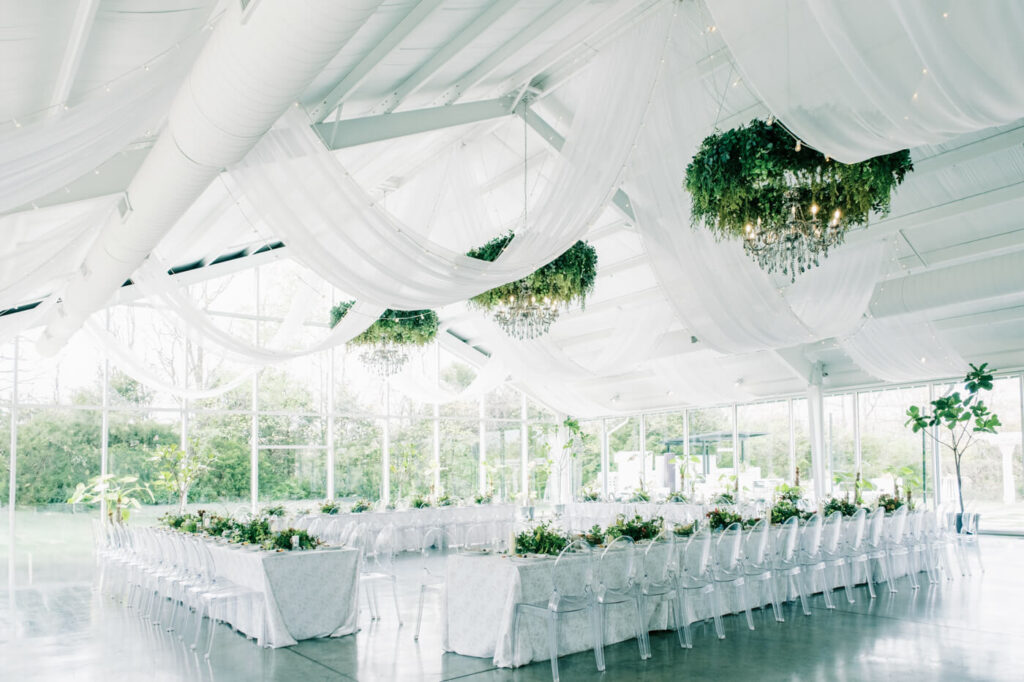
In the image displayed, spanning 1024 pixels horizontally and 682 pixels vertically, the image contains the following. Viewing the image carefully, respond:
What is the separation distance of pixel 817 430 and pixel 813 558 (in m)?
7.34

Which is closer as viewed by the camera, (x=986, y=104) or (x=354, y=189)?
(x=986, y=104)

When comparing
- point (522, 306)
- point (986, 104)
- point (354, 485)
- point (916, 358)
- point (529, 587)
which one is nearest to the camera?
point (986, 104)

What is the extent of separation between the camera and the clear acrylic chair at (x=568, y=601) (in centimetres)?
604

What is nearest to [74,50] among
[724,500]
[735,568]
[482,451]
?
[735,568]

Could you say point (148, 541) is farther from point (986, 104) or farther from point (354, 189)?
point (986, 104)

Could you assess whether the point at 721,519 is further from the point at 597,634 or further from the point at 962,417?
the point at 962,417

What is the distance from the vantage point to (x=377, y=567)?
38.3ft

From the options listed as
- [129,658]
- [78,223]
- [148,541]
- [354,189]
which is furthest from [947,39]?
[148,541]

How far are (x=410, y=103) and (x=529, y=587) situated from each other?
14.3ft

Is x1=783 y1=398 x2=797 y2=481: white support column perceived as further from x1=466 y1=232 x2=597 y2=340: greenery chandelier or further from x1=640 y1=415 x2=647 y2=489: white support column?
x1=466 y1=232 x2=597 y2=340: greenery chandelier

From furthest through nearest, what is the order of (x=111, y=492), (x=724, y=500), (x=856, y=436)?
1. (x=856, y=436)
2. (x=724, y=500)
3. (x=111, y=492)

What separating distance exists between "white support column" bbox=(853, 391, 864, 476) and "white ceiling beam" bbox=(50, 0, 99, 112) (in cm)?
1532

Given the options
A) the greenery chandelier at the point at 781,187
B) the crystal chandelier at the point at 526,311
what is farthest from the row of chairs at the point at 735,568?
the greenery chandelier at the point at 781,187

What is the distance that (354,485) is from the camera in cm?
1627
